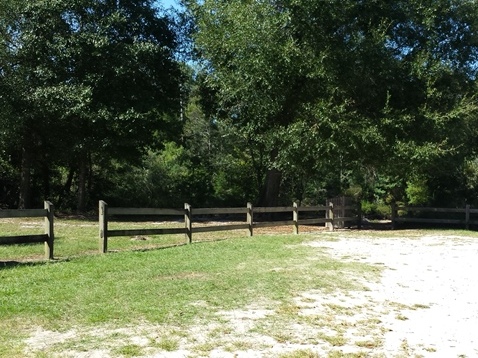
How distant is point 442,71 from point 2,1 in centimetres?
1967

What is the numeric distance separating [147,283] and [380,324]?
3.64m

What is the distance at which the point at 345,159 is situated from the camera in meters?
21.5

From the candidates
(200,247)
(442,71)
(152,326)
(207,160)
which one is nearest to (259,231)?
(200,247)

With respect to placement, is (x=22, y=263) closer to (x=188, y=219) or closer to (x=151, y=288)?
(x=151, y=288)

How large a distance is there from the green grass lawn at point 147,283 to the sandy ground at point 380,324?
37 centimetres

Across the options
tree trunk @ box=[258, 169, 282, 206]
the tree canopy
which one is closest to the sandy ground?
the tree canopy

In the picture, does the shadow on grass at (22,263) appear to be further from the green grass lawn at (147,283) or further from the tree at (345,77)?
the tree at (345,77)

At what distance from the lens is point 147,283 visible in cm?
A: 788

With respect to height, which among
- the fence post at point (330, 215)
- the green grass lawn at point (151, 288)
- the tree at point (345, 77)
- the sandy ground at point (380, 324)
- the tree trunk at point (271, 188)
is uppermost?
the tree at point (345, 77)

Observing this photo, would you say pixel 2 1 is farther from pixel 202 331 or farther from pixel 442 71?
pixel 202 331

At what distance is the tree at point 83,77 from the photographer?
22766 millimetres

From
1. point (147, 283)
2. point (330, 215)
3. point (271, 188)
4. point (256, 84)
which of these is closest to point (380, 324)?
point (147, 283)

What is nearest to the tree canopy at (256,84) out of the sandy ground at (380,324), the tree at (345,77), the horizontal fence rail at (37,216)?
the tree at (345,77)

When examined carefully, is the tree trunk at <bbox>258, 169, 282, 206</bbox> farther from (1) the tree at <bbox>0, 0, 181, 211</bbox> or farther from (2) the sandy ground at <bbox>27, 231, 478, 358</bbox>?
(2) the sandy ground at <bbox>27, 231, 478, 358</bbox>
